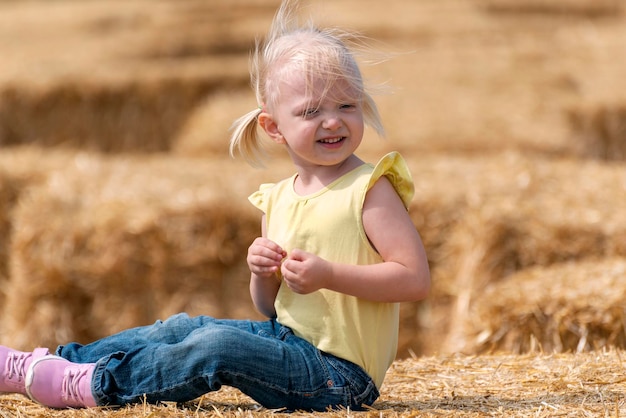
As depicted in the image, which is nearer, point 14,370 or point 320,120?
point 320,120

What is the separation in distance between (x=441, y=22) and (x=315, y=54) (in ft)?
38.1

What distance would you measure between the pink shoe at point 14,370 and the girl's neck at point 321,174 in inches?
38.4

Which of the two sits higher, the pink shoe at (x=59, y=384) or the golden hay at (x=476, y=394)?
the pink shoe at (x=59, y=384)

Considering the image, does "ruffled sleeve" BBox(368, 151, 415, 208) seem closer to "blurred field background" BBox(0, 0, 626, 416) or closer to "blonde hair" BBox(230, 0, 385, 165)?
"blonde hair" BBox(230, 0, 385, 165)

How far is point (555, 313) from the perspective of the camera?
472 cm

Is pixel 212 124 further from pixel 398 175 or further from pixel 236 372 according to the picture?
pixel 236 372

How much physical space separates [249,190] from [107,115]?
5.22 meters

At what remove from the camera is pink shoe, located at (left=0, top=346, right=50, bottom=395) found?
313cm

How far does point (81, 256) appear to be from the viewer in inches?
231

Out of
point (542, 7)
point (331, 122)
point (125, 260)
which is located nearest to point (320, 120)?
point (331, 122)

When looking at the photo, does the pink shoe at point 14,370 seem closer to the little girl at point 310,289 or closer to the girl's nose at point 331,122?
the little girl at point 310,289

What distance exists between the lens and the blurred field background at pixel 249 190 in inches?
215

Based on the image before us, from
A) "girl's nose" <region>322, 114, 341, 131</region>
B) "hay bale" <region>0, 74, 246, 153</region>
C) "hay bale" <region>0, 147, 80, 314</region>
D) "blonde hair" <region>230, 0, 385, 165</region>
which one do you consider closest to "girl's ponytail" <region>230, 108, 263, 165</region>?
"blonde hair" <region>230, 0, 385, 165</region>

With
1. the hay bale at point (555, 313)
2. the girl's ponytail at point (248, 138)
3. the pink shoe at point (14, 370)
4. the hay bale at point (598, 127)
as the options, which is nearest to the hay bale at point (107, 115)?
the hay bale at point (598, 127)
